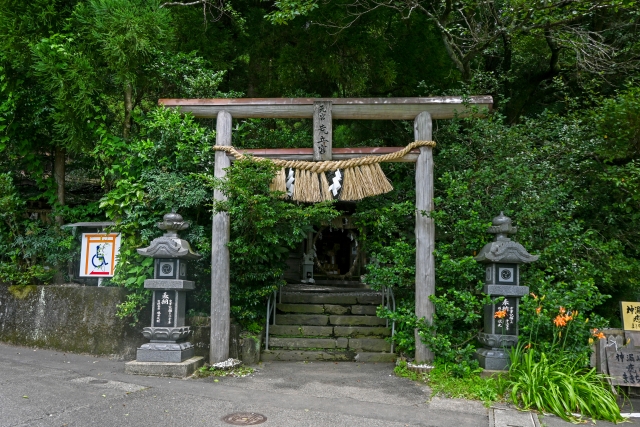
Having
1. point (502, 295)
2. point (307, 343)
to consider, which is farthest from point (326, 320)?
point (502, 295)

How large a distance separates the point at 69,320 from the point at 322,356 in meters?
4.41

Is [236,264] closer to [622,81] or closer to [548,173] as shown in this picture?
[548,173]

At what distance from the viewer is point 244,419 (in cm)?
513

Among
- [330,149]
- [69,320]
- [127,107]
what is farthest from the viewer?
[127,107]

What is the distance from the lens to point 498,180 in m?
7.72

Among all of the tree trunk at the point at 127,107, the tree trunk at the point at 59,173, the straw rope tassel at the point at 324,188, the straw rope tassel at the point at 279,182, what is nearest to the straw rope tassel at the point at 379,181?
the straw rope tassel at the point at 324,188

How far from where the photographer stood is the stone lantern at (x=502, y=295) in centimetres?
666

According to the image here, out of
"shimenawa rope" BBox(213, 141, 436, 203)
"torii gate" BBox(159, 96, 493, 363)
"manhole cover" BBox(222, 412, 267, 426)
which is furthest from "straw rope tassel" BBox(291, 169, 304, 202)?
"manhole cover" BBox(222, 412, 267, 426)

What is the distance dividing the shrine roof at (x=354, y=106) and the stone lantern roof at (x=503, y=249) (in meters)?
1.88

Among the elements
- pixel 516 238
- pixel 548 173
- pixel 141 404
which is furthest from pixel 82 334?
pixel 548 173

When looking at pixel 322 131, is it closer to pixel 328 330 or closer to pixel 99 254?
pixel 328 330

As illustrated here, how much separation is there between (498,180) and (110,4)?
689 centimetres

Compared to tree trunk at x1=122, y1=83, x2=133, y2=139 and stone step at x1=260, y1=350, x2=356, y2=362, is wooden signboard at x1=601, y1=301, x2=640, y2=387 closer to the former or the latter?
stone step at x1=260, y1=350, x2=356, y2=362

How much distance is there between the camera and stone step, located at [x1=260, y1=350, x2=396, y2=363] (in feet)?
27.7
